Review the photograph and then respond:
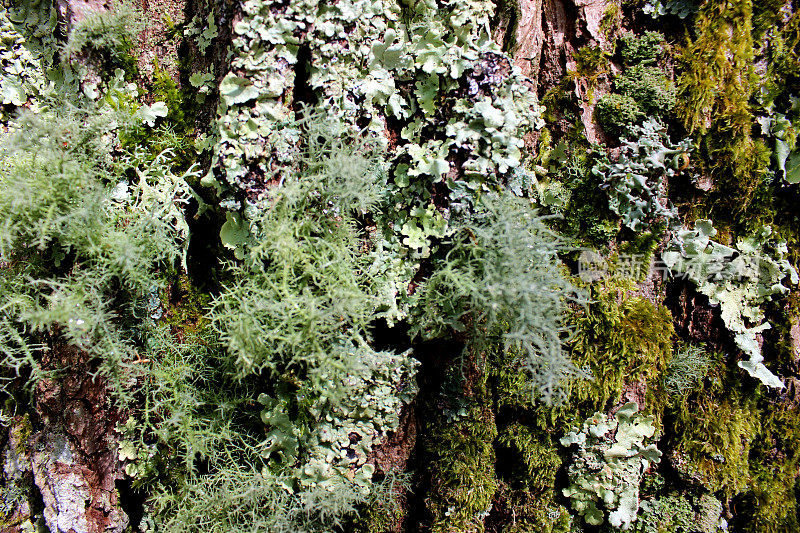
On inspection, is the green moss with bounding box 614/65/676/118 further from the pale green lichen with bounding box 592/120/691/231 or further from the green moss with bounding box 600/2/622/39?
the green moss with bounding box 600/2/622/39

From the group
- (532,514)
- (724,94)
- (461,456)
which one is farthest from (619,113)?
(532,514)

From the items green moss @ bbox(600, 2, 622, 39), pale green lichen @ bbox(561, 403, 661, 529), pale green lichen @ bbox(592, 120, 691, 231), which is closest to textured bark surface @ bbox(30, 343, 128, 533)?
pale green lichen @ bbox(561, 403, 661, 529)

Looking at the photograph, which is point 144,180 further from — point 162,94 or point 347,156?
point 347,156

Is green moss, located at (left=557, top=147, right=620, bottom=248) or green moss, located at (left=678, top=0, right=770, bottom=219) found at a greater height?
green moss, located at (left=678, top=0, right=770, bottom=219)

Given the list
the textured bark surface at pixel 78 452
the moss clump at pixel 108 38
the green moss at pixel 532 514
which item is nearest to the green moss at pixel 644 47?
the green moss at pixel 532 514

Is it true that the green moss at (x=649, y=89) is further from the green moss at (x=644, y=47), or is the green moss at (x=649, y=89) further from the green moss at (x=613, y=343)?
the green moss at (x=613, y=343)

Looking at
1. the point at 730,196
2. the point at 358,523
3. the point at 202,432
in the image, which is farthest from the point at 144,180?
the point at 730,196

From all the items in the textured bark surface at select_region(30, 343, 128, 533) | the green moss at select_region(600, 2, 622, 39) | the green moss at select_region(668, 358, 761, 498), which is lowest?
the textured bark surface at select_region(30, 343, 128, 533)

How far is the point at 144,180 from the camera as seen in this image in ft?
5.92

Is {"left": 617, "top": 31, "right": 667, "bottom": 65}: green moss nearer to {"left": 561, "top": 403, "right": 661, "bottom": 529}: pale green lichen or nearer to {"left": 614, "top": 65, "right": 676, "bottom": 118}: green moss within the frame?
{"left": 614, "top": 65, "right": 676, "bottom": 118}: green moss

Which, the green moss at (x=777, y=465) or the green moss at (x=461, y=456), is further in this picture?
the green moss at (x=777, y=465)

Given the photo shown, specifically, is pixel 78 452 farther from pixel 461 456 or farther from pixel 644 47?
pixel 644 47

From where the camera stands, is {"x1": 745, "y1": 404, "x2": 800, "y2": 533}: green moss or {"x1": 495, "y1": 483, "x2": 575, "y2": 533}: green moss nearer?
{"x1": 495, "y1": 483, "x2": 575, "y2": 533}: green moss

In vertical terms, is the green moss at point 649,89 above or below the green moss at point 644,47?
below
